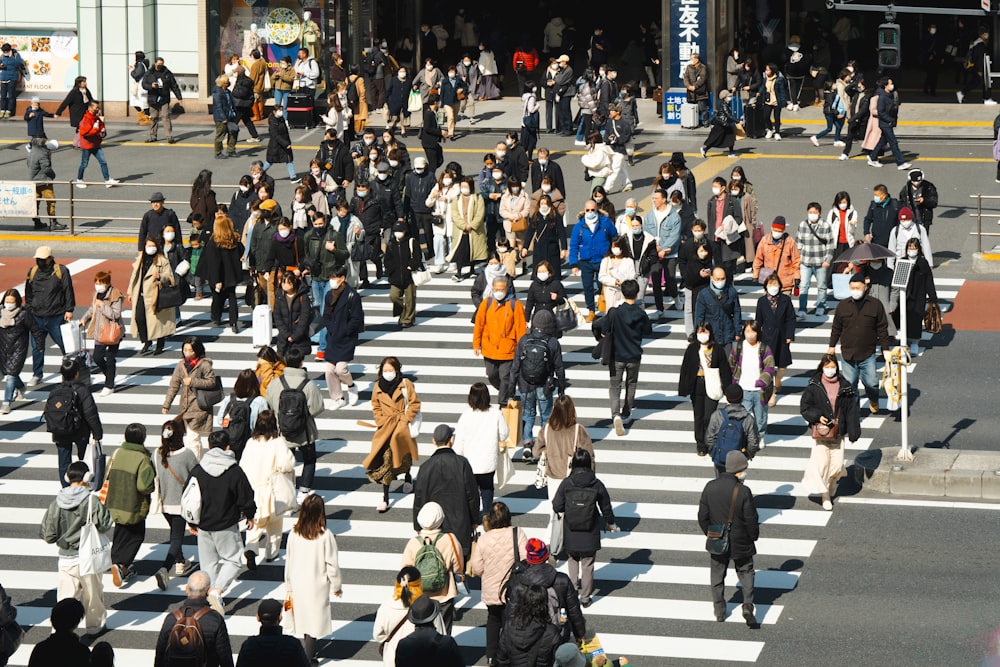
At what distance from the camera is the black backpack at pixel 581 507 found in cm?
1443

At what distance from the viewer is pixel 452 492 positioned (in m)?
14.8

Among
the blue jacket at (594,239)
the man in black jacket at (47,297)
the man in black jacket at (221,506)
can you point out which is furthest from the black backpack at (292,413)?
the blue jacket at (594,239)

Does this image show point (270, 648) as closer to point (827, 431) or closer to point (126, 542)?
point (126, 542)

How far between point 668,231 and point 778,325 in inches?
158

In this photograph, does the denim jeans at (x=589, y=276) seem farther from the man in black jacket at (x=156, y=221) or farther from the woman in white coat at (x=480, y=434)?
the woman in white coat at (x=480, y=434)

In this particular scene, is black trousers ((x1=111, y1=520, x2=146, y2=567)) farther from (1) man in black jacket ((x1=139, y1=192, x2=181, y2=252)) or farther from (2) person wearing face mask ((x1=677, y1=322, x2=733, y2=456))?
(1) man in black jacket ((x1=139, y1=192, x2=181, y2=252))

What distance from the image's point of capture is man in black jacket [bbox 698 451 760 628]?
559 inches

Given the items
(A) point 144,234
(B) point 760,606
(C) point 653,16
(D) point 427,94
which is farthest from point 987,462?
(C) point 653,16

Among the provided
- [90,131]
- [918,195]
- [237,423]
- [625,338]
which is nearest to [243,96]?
[90,131]

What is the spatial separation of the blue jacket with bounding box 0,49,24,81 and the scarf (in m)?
19.9

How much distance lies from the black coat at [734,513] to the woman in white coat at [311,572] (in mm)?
3032

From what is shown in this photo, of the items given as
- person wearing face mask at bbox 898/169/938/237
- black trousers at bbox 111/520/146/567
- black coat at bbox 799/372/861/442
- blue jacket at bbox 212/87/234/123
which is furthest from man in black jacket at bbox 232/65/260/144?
black trousers at bbox 111/520/146/567

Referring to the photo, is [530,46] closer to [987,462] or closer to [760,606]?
[987,462]

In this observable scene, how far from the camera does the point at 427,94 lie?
120ft
